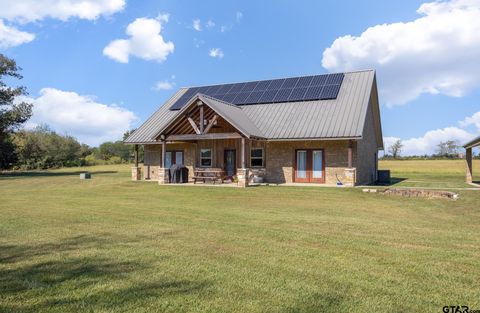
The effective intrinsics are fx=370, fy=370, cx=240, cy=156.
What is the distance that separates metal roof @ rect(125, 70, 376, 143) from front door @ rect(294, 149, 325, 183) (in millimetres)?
1487

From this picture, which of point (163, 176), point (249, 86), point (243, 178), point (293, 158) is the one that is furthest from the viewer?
point (249, 86)

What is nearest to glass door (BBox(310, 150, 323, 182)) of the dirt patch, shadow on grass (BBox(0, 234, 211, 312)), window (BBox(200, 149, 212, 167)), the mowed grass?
the dirt patch

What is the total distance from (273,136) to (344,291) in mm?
17063

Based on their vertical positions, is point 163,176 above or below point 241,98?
below

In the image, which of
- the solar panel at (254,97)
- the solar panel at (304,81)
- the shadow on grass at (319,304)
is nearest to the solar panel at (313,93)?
the solar panel at (304,81)

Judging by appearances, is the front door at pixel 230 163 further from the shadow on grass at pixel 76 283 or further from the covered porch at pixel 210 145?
the shadow on grass at pixel 76 283

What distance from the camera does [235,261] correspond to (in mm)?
5527

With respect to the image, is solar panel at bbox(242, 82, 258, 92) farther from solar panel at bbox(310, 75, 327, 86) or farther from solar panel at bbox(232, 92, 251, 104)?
solar panel at bbox(310, 75, 327, 86)

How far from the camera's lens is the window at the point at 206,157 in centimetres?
2383

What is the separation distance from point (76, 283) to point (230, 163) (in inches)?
742

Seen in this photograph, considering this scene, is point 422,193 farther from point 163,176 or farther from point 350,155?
point 163,176

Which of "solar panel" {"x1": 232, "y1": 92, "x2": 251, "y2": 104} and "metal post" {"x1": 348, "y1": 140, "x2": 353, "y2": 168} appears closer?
"metal post" {"x1": 348, "y1": 140, "x2": 353, "y2": 168}

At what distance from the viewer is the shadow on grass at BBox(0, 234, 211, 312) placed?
4.00 meters

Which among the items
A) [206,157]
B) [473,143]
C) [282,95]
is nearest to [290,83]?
[282,95]
